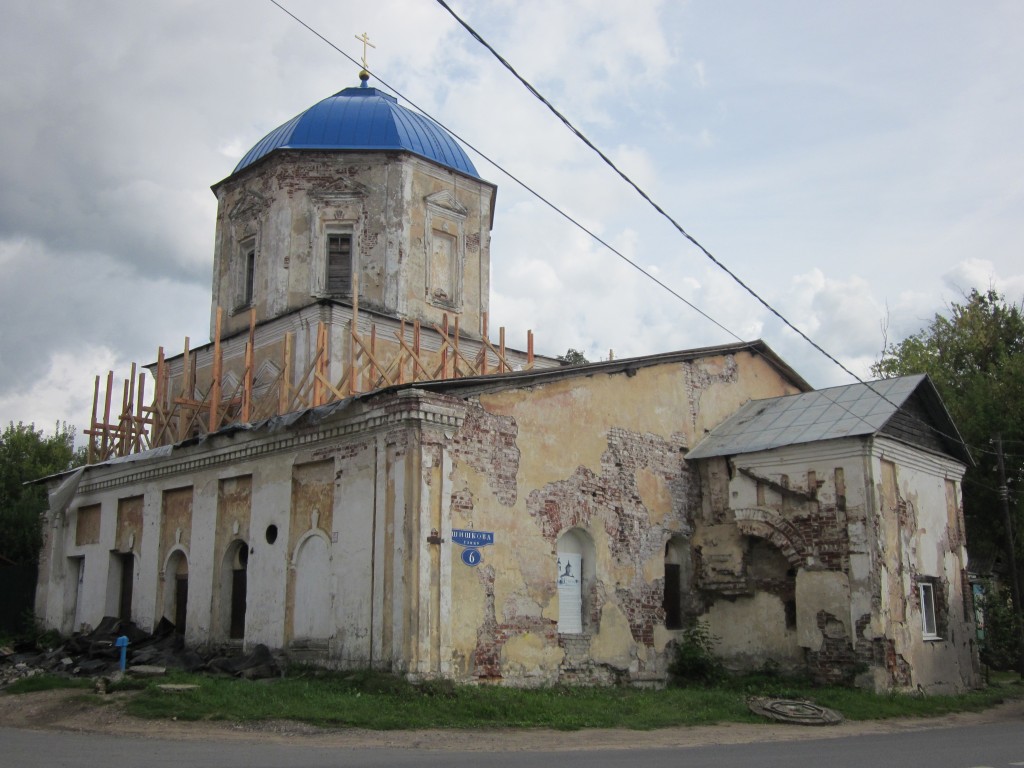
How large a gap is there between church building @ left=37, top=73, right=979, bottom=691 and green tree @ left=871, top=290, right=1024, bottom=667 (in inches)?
331

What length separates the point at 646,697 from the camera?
582 inches

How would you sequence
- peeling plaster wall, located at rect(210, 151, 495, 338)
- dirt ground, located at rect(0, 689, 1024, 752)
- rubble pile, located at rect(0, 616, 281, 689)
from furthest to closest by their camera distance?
peeling plaster wall, located at rect(210, 151, 495, 338), rubble pile, located at rect(0, 616, 281, 689), dirt ground, located at rect(0, 689, 1024, 752)

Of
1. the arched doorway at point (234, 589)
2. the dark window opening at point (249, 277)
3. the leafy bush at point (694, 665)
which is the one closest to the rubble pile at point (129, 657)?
the arched doorway at point (234, 589)

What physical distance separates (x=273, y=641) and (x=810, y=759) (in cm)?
895

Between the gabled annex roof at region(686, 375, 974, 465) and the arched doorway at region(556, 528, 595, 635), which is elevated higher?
the gabled annex roof at region(686, 375, 974, 465)

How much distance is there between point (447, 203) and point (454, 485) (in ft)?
31.5

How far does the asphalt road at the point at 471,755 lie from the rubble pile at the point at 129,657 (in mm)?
3585

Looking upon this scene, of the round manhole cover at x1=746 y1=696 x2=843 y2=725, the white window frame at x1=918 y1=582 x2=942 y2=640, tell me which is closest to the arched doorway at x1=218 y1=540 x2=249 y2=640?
the round manhole cover at x1=746 y1=696 x2=843 y2=725

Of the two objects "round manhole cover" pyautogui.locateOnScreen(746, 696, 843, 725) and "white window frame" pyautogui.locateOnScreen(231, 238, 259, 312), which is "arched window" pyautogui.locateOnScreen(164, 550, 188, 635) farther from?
"round manhole cover" pyautogui.locateOnScreen(746, 696, 843, 725)

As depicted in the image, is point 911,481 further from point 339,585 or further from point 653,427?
point 339,585

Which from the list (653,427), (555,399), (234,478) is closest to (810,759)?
(555,399)

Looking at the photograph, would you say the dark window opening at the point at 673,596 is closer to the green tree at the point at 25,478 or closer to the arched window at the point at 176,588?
the arched window at the point at 176,588

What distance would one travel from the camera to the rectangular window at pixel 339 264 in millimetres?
21122

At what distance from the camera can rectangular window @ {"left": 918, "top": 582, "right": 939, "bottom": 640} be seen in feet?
55.5
